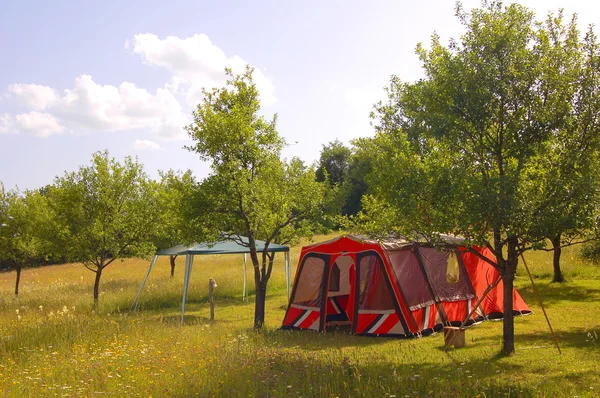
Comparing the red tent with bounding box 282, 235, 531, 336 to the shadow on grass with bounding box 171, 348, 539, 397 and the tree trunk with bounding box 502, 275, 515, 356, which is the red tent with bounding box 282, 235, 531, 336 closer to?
the tree trunk with bounding box 502, 275, 515, 356

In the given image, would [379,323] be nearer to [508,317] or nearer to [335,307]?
[335,307]

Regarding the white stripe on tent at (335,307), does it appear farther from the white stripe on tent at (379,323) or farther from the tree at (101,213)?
the tree at (101,213)

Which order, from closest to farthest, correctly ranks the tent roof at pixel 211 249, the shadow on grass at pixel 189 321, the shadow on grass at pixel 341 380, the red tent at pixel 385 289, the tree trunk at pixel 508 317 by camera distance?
1. the shadow on grass at pixel 341 380
2. the tree trunk at pixel 508 317
3. the red tent at pixel 385 289
4. the shadow on grass at pixel 189 321
5. the tent roof at pixel 211 249

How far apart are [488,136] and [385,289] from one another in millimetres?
4870

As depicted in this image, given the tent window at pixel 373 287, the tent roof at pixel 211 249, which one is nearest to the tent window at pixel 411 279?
the tent window at pixel 373 287

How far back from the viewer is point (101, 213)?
693 inches

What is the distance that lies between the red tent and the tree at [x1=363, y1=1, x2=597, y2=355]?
8.96 ft

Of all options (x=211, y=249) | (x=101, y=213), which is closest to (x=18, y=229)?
(x=101, y=213)

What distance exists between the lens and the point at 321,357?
853cm

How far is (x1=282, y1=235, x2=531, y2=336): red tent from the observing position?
39.0 feet

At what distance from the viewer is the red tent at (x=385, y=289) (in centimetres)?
1190

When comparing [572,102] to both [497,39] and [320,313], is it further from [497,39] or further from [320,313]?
[320,313]

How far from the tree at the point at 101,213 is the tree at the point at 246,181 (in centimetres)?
548

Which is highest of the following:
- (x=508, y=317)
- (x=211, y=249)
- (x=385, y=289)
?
(x=211, y=249)
